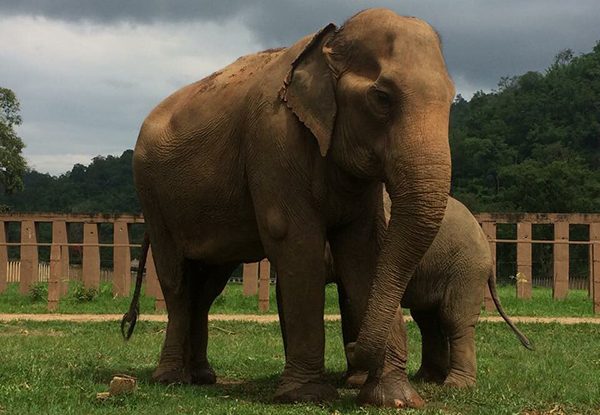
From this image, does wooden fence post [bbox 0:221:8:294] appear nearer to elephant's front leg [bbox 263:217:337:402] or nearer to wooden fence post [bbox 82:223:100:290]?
wooden fence post [bbox 82:223:100:290]

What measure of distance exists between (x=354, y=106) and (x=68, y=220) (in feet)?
63.5

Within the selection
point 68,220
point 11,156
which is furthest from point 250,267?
point 11,156

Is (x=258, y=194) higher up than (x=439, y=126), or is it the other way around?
(x=439, y=126)

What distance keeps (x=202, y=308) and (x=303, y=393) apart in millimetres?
1835

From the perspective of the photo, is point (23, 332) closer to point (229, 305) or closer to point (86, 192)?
point (229, 305)

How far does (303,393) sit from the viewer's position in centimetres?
513

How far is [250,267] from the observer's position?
21156 mm

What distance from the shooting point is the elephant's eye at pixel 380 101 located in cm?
458

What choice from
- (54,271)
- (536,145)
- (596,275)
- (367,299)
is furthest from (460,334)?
(536,145)

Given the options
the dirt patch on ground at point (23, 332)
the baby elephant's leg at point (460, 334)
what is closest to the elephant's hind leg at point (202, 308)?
the baby elephant's leg at point (460, 334)

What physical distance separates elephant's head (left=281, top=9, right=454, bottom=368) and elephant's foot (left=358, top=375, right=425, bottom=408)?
405 millimetres

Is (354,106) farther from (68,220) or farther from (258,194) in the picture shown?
(68,220)

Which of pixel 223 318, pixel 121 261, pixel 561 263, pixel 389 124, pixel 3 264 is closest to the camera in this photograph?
pixel 389 124

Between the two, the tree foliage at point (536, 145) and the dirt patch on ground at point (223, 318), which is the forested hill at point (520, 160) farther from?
the dirt patch on ground at point (223, 318)
